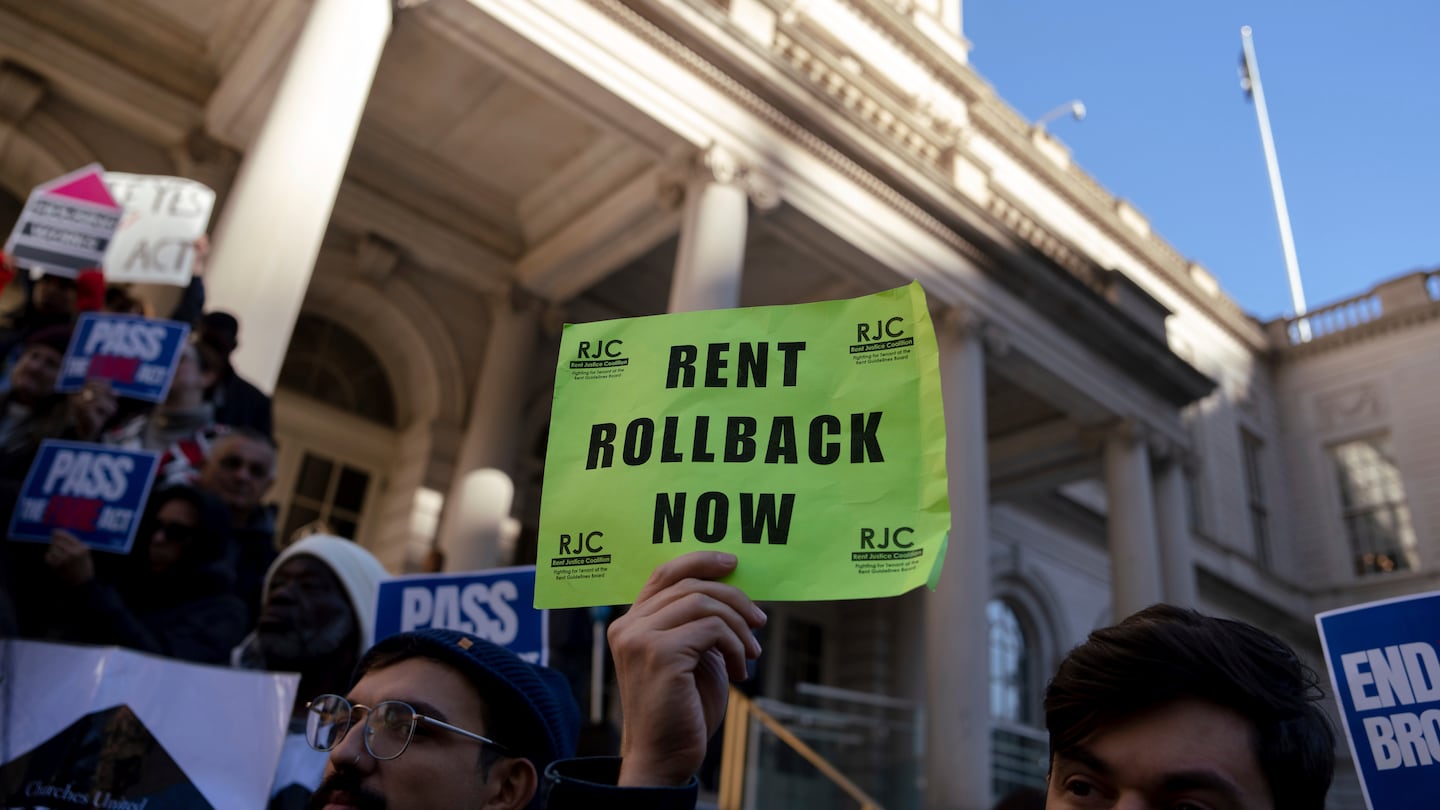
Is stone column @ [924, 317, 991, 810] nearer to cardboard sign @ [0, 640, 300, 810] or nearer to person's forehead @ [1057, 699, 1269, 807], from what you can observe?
cardboard sign @ [0, 640, 300, 810]

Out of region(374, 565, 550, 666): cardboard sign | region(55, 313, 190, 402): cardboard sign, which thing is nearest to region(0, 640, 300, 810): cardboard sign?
region(374, 565, 550, 666): cardboard sign

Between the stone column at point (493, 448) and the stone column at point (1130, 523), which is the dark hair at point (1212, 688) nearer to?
the stone column at point (493, 448)

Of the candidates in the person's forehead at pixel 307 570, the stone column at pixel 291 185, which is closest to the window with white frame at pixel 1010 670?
the stone column at pixel 291 185

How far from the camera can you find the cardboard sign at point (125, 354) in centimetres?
471

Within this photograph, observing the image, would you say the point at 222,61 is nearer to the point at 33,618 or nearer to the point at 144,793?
the point at 33,618

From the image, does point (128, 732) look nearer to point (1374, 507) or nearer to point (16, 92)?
point (16, 92)

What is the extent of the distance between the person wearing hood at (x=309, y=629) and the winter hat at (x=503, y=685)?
3.12 ft

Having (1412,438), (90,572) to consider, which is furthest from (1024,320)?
(1412,438)

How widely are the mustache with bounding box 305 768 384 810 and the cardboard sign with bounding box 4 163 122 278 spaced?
4877mm

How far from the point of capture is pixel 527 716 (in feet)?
6.50

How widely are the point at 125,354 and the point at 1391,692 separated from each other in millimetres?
5087

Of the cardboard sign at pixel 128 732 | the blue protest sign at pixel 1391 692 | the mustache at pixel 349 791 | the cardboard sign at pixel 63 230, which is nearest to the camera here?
the mustache at pixel 349 791

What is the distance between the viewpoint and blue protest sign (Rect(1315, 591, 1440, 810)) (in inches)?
104

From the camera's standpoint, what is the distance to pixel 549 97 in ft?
31.8
